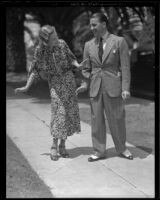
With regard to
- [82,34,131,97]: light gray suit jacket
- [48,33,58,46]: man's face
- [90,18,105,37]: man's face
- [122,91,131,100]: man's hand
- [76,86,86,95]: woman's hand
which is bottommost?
[122,91,131,100]: man's hand

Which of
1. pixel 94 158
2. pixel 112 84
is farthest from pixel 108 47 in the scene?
pixel 94 158

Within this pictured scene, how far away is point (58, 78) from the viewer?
8.98ft

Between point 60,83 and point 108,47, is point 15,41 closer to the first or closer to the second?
point 60,83

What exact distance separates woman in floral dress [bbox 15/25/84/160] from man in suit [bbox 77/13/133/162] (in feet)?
0.35

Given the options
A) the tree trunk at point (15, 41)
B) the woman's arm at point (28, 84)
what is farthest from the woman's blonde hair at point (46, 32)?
the tree trunk at point (15, 41)

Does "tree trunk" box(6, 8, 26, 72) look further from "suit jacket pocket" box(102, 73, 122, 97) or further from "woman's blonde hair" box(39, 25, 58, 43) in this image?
"suit jacket pocket" box(102, 73, 122, 97)

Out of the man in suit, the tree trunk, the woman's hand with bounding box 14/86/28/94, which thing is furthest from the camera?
the tree trunk

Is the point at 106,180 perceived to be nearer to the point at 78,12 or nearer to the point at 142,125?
the point at 78,12

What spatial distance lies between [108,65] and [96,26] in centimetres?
26

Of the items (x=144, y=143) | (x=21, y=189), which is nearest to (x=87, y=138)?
(x=21, y=189)

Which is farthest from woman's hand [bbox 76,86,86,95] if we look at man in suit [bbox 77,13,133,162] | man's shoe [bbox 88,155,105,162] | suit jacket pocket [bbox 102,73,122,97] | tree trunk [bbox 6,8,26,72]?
tree trunk [bbox 6,8,26,72]

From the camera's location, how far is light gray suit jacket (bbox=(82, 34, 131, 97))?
2.78 meters

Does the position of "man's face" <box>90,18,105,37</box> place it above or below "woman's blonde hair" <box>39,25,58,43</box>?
above

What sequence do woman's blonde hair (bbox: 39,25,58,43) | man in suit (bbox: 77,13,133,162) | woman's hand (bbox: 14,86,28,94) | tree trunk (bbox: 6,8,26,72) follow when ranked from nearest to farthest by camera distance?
woman's blonde hair (bbox: 39,25,58,43), man in suit (bbox: 77,13,133,162), woman's hand (bbox: 14,86,28,94), tree trunk (bbox: 6,8,26,72)
